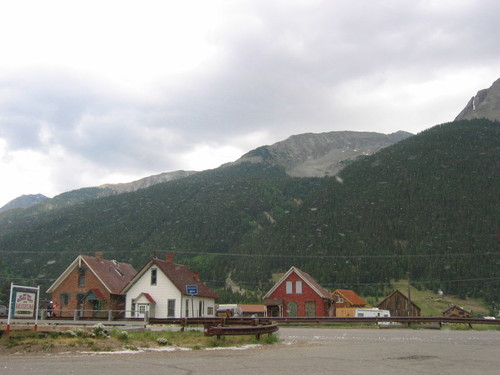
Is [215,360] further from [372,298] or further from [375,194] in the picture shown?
[375,194]

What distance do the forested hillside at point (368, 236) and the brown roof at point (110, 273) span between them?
2022 inches

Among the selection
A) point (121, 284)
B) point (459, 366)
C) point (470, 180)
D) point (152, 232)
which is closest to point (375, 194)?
point (470, 180)

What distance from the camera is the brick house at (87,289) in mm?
53219

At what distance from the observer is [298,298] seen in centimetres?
6272

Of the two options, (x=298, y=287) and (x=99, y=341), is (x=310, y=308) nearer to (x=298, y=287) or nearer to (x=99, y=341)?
(x=298, y=287)

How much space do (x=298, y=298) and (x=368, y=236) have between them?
8907cm

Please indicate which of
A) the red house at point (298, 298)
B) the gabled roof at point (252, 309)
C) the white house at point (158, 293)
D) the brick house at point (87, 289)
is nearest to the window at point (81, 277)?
the brick house at point (87, 289)

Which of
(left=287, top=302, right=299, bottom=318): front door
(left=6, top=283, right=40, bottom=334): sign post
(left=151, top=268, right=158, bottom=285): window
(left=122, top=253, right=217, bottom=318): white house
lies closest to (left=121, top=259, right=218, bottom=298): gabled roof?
(left=122, top=253, right=217, bottom=318): white house

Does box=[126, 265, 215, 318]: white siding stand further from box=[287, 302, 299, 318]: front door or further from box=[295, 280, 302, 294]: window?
box=[295, 280, 302, 294]: window

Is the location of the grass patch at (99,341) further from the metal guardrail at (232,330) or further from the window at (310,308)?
the window at (310,308)

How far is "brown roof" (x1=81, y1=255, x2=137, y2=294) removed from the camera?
5375cm

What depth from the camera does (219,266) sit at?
154 metres

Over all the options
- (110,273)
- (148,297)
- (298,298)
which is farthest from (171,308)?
(298,298)

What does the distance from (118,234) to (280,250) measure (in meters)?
67.3
